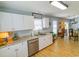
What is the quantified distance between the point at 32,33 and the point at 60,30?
6.12 m

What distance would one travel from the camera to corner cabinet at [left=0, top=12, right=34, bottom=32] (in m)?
3.50

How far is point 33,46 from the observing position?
5.04m

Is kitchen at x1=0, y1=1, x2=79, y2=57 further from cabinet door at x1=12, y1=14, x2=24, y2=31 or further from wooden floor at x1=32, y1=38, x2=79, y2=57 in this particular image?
wooden floor at x1=32, y1=38, x2=79, y2=57

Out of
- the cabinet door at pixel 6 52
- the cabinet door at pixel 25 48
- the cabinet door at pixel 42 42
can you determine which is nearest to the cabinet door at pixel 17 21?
the cabinet door at pixel 25 48

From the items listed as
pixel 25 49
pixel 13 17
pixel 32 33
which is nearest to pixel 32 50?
pixel 25 49

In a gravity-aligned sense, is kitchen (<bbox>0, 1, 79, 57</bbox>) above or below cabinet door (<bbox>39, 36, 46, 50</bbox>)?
above

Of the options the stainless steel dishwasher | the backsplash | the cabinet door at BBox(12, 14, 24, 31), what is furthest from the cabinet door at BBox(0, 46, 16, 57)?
the backsplash

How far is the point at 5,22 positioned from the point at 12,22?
15.0 inches

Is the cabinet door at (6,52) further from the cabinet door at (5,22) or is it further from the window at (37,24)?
the window at (37,24)

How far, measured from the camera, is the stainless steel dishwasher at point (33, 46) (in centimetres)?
468

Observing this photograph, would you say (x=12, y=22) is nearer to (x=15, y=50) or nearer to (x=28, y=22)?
(x=15, y=50)

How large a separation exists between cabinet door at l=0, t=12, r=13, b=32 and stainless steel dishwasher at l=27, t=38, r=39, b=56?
124 cm

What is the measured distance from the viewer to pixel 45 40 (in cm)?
644

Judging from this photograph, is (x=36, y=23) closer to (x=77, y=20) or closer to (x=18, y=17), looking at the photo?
(x=18, y=17)
